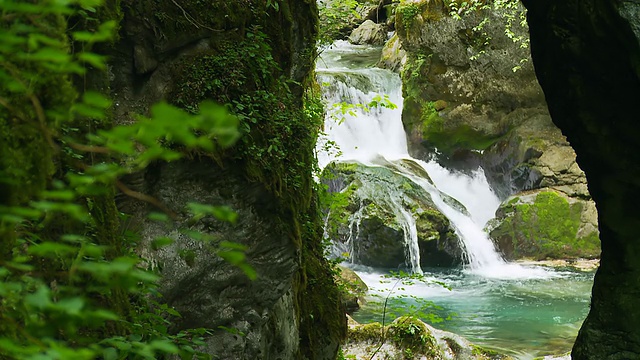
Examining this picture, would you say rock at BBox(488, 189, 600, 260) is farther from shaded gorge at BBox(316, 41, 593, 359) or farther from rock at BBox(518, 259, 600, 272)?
shaded gorge at BBox(316, 41, 593, 359)

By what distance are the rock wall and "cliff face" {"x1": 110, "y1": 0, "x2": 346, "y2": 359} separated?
11720 mm

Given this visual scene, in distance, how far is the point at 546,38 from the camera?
18.0 feet

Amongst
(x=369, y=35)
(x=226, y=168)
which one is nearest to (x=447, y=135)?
(x=369, y=35)

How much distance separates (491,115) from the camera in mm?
17641

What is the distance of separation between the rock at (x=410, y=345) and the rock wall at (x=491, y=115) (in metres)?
7.89

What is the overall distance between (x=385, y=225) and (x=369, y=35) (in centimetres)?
1465

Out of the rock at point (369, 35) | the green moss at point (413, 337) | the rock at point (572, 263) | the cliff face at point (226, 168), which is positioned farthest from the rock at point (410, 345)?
the rock at point (369, 35)

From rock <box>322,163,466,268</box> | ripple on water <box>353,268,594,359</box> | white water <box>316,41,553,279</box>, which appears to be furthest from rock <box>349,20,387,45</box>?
ripple on water <box>353,268,594,359</box>

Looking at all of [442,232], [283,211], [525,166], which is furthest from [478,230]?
[283,211]

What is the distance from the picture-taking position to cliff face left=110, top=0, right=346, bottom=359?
4105mm

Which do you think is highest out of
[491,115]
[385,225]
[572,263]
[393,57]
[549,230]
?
[393,57]

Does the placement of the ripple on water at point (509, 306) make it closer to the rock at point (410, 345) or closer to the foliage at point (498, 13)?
the rock at point (410, 345)

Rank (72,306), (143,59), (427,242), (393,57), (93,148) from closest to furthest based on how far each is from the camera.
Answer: (72,306) → (93,148) → (143,59) → (427,242) → (393,57)

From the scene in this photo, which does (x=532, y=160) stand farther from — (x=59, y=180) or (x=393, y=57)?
(x=59, y=180)
